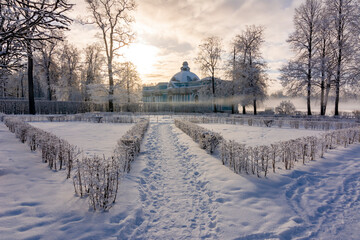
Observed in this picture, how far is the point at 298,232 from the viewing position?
3096 mm

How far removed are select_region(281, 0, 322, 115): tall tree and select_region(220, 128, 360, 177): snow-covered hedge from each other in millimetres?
17834

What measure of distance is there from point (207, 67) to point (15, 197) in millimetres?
33241

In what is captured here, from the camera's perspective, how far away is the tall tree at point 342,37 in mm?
18484

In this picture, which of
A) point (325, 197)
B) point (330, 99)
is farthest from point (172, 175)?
point (330, 99)

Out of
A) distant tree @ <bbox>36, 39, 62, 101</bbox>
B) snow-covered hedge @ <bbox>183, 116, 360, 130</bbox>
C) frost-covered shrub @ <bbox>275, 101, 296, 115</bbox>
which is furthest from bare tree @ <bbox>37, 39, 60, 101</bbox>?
frost-covered shrub @ <bbox>275, 101, 296, 115</bbox>

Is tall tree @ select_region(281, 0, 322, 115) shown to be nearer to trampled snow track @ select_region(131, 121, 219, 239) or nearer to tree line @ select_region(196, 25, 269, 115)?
tree line @ select_region(196, 25, 269, 115)

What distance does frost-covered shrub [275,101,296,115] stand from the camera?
26614mm

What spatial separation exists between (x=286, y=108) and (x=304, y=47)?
8.60 meters

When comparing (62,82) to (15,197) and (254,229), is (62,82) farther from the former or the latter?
(254,229)

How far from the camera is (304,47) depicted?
23.0 m

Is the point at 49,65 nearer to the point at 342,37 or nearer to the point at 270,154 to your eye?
the point at 270,154

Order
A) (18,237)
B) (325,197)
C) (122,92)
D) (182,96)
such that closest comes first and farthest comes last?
(18,237), (325,197), (122,92), (182,96)

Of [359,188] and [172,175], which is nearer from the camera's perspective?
[359,188]

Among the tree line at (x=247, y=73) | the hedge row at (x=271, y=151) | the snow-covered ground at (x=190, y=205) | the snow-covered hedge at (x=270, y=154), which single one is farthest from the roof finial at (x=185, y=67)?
→ the snow-covered ground at (x=190, y=205)
